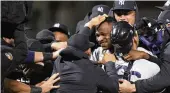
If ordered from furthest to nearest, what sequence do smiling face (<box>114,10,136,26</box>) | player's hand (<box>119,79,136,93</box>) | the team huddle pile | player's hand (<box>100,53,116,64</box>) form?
smiling face (<box>114,10,136,26</box>) < player's hand (<box>100,53,116,64</box>) < player's hand (<box>119,79,136,93</box>) < the team huddle pile

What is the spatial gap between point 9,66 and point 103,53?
1033 millimetres

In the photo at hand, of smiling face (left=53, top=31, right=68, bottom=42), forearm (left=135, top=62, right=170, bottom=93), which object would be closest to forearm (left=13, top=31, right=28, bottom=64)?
forearm (left=135, top=62, right=170, bottom=93)

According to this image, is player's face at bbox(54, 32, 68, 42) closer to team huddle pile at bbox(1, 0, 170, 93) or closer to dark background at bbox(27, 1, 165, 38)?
team huddle pile at bbox(1, 0, 170, 93)

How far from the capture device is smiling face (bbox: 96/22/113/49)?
11.5 ft

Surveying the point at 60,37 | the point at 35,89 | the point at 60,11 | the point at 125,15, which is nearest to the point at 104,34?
the point at 125,15

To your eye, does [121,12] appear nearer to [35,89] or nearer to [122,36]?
[122,36]

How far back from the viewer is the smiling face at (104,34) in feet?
11.5

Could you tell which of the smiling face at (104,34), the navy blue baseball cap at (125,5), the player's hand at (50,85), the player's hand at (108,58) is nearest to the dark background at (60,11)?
the navy blue baseball cap at (125,5)

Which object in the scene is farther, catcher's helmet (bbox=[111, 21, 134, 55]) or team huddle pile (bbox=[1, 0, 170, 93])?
catcher's helmet (bbox=[111, 21, 134, 55])

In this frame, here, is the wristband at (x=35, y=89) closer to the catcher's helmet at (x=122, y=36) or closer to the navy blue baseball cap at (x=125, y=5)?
the catcher's helmet at (x=122, y=36)

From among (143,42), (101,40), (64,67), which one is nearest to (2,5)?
(64,67)

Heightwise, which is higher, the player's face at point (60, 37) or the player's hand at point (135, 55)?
the player's hand at point (135, 55)

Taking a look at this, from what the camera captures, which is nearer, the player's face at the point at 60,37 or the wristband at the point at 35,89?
the wristband at the point at 35,89

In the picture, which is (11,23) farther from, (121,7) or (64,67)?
(121,7)
